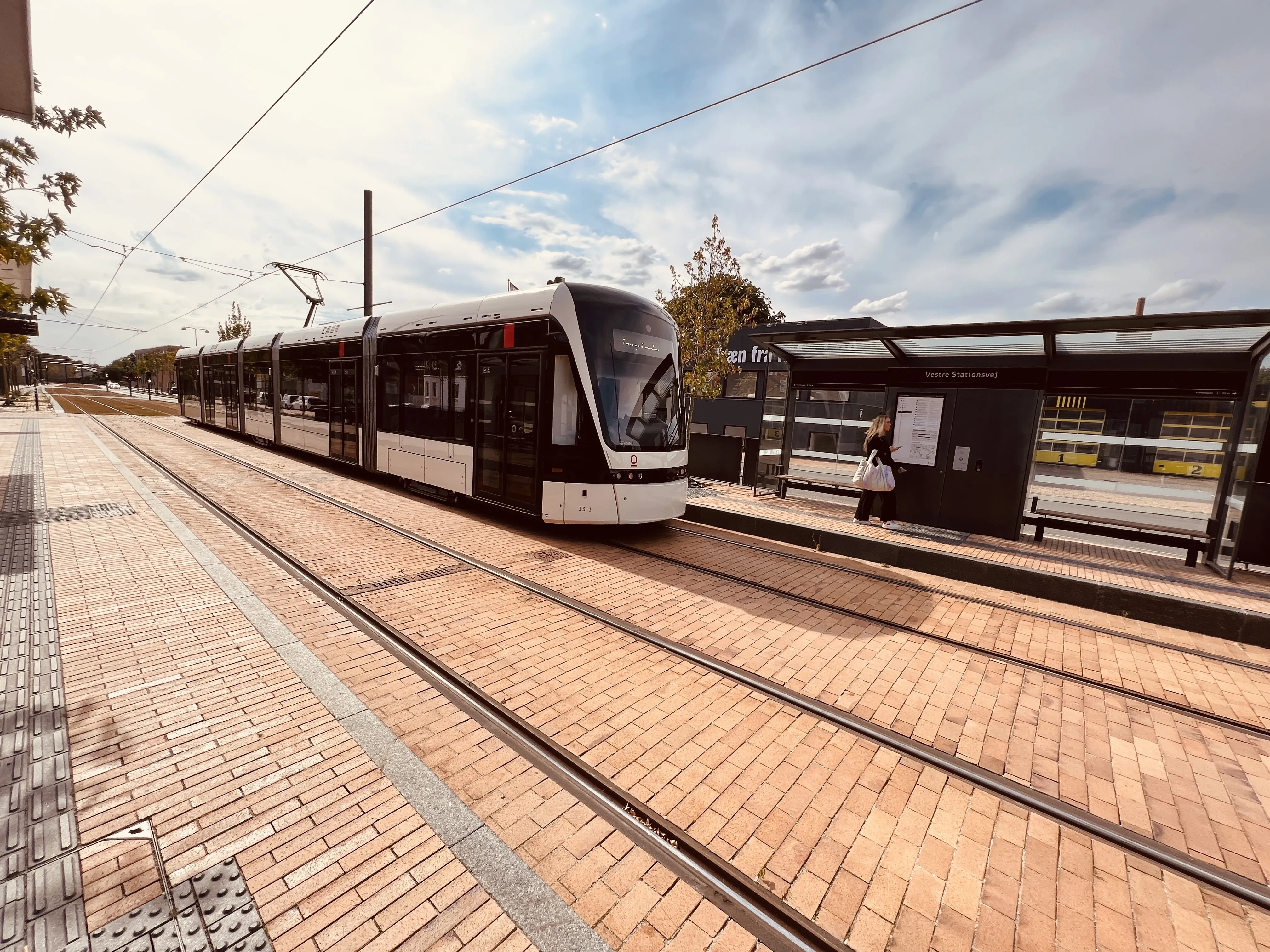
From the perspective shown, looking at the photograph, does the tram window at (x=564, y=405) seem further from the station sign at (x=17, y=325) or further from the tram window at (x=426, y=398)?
the station sign at (x=17, y=325)

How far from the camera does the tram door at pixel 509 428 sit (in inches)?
290

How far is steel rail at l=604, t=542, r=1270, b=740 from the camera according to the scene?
380cm

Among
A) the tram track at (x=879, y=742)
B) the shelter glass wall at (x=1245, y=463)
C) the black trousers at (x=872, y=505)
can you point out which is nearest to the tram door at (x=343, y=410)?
the tram track at (x=879, y=742)

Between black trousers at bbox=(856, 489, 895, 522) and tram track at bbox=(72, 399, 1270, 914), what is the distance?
4659mm

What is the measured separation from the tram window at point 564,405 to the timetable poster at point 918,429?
6.06 meters

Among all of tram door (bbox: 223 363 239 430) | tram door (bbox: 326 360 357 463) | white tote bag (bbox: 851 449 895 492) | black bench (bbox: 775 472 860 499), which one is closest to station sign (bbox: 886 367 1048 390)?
white tote bag (bbox: 851 449 895 492)

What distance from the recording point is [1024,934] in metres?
2.11

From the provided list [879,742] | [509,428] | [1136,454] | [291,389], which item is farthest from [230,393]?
[1136,454]

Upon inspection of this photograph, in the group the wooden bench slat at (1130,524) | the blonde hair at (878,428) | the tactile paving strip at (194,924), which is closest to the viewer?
the tactile paving strip at (194,924)

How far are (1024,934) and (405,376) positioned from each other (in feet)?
33.2

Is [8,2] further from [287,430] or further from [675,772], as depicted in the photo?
[287,430]

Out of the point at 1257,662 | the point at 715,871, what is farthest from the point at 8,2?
the point at 1257,662

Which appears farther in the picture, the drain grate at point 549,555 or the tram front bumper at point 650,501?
the tram front bumper at point 650,501

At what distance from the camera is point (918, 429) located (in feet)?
32.2
